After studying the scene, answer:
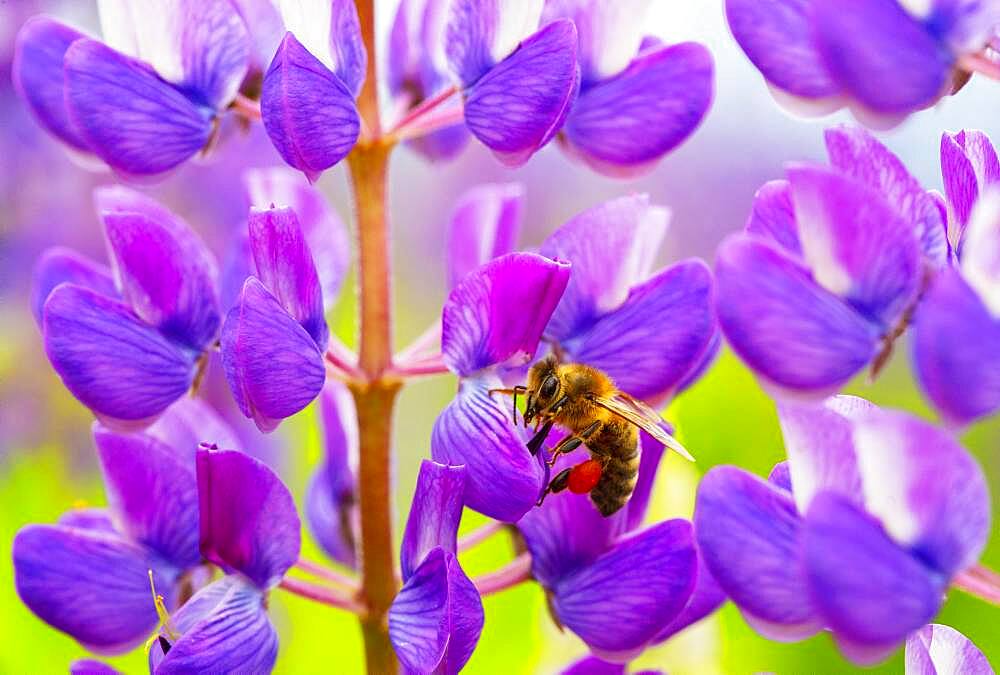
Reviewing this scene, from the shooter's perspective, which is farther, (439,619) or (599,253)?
(599,253)

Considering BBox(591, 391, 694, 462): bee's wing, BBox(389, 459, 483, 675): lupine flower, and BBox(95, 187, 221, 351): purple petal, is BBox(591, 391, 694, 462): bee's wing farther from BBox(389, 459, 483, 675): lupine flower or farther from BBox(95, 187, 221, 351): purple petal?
BBox(95, 187, 221, 351): purple petal

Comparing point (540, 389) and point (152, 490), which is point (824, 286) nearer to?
point (540, 389)

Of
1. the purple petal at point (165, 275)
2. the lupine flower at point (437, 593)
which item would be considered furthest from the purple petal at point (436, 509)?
the purple petal at point (165, 275)

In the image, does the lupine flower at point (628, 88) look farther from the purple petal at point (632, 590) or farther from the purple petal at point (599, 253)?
the purple petal at point (632, 590)

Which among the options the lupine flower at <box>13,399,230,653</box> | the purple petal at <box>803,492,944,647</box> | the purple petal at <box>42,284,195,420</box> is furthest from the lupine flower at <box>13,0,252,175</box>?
the purple petal at <box>803,492,944,647</box>

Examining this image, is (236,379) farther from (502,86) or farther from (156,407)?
(502,86)

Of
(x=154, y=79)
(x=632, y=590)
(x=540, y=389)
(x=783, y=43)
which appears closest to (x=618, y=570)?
(x=632, y=590)
